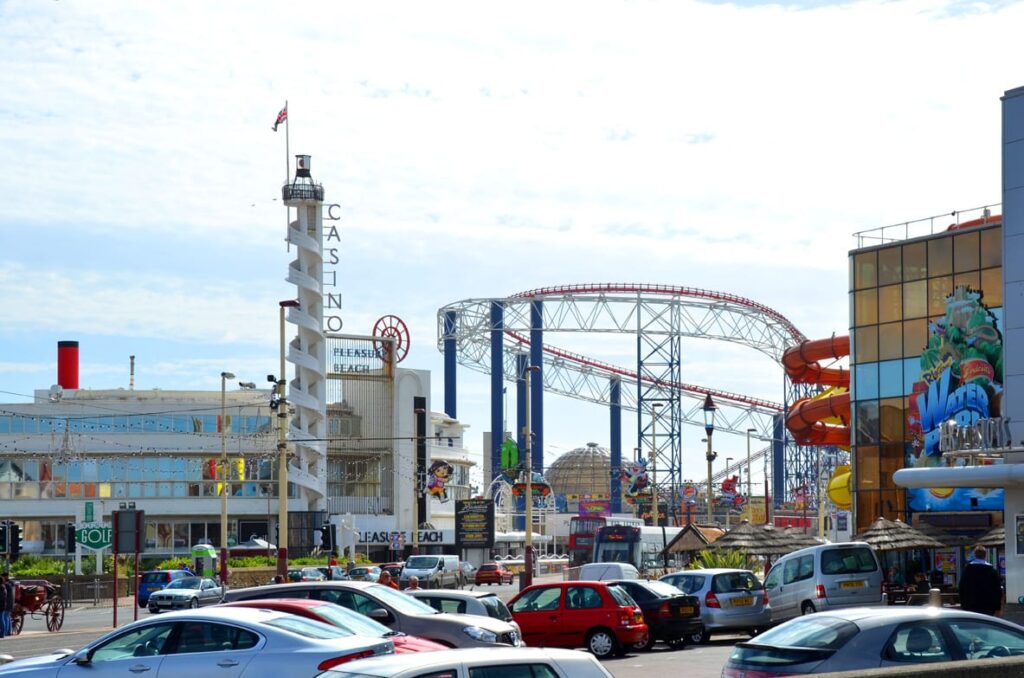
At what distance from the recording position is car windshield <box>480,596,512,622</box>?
2402 cm

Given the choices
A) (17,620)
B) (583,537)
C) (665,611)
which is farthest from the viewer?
(583,537)

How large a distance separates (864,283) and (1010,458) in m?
20.6

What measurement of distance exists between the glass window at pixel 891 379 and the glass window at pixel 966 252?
4.08 m

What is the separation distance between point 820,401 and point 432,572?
60.8 feet

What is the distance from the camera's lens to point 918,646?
13461mm

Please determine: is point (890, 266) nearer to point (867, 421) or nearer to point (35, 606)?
point (867, 421)

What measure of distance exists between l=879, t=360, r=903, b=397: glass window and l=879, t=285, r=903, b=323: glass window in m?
1.51

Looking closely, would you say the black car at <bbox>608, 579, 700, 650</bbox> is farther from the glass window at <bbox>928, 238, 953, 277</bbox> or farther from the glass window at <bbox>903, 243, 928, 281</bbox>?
the glass window at <bbox>903, 243, 928, 281</bbox>

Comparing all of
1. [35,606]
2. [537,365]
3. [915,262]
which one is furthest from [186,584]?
[537,365]

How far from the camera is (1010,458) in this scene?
29609 mm

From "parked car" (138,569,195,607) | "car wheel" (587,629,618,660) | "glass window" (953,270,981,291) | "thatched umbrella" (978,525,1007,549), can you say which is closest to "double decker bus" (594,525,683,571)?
"parked car" (138,569,195,607)

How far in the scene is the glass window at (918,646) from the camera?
527 inches

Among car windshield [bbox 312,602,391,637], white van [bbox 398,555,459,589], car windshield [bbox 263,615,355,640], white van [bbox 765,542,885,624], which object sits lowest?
white van [bbox 398,555,459,589]

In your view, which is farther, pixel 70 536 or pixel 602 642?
pixel 70 536
